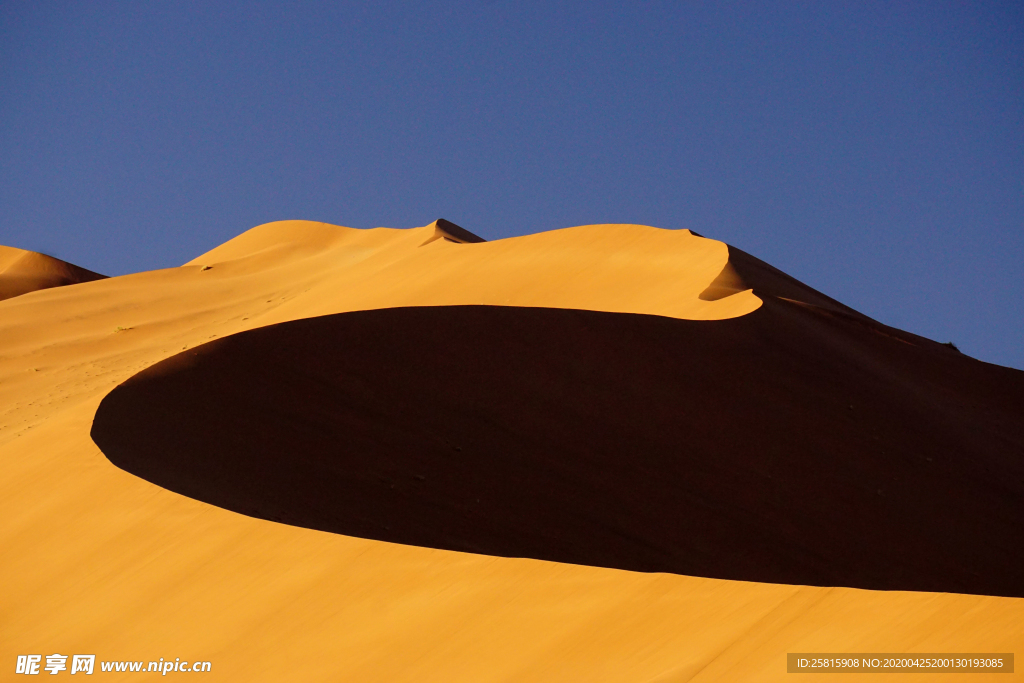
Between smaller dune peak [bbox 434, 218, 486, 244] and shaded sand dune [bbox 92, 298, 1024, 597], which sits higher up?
smaller dune peak [bbox 434, 218, 486, 244]

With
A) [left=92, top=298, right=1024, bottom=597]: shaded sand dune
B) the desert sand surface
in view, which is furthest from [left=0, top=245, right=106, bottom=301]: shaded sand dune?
the desert sand surface

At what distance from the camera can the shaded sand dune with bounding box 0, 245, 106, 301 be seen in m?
40.7

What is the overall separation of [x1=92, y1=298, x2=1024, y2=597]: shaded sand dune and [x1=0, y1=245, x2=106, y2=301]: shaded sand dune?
33.2 m

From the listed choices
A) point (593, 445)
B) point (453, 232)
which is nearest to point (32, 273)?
point (453, 232)

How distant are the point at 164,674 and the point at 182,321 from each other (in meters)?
22.5

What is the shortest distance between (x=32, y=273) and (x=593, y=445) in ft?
125

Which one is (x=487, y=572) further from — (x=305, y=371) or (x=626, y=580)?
(x=305, y=371)

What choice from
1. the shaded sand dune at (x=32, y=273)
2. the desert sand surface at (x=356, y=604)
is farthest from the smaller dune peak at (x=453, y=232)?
the desert sand surface at (x=356, y=604)

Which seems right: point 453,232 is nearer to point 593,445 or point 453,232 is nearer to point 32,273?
point 32,273

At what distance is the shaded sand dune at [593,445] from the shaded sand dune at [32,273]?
1307 inches

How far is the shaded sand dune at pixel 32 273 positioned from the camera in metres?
40.7

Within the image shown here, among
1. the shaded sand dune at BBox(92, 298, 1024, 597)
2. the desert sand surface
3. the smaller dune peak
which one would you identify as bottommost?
the desert sand surface

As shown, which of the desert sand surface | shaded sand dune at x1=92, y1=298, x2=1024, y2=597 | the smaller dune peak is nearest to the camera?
the desert sand surface

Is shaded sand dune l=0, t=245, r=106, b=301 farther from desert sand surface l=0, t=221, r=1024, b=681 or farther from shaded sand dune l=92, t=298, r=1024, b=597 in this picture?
desert sand surface l=0, t=221, r=1024, b=681
